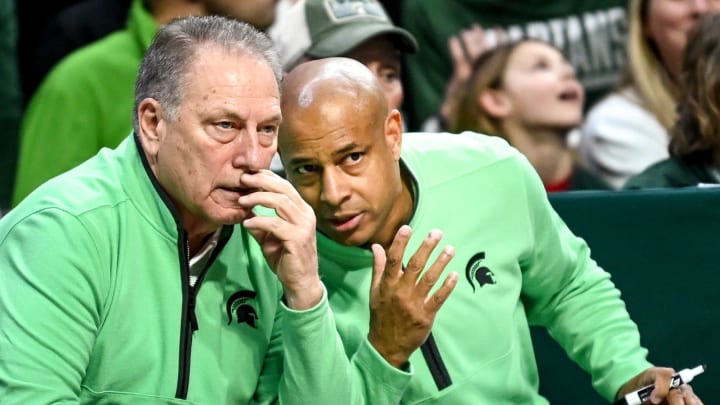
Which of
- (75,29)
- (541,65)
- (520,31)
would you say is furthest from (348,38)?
(520,31)

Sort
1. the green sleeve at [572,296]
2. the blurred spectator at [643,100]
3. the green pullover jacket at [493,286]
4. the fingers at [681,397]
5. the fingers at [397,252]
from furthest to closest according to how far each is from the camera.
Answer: the blurred spectator at [643,100], the green sleeve at [572,296], the green pullover jacket at [493,286], the fingers at [681,397], the fingers at [397,252]

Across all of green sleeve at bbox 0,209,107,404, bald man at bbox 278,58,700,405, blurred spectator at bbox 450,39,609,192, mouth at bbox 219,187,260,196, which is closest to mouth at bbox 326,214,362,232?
bald man at bbox 278,58,700,405

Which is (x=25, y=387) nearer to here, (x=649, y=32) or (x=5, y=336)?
(x=5, y=336)

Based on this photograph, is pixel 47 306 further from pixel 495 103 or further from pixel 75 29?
pixel 495 103

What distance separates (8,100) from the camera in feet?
17.0

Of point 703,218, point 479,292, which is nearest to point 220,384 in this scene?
point 479,292

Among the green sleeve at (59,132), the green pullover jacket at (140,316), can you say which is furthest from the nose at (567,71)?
the green pullover jacket at (140,316)

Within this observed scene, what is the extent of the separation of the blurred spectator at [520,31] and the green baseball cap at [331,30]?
131 cm

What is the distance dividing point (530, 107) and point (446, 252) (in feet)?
7.14

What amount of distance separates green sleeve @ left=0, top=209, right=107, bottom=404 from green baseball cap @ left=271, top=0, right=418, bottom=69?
1.40 meters

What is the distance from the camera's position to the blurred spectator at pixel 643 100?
4.94m

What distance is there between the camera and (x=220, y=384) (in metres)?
2.99

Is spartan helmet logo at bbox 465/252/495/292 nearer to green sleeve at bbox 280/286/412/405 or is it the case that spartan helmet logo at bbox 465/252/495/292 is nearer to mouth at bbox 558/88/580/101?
green sleeve at bbox 280/286/412/405

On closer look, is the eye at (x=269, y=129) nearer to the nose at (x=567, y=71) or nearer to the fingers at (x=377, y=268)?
the fingers at (x=377, y=268)
